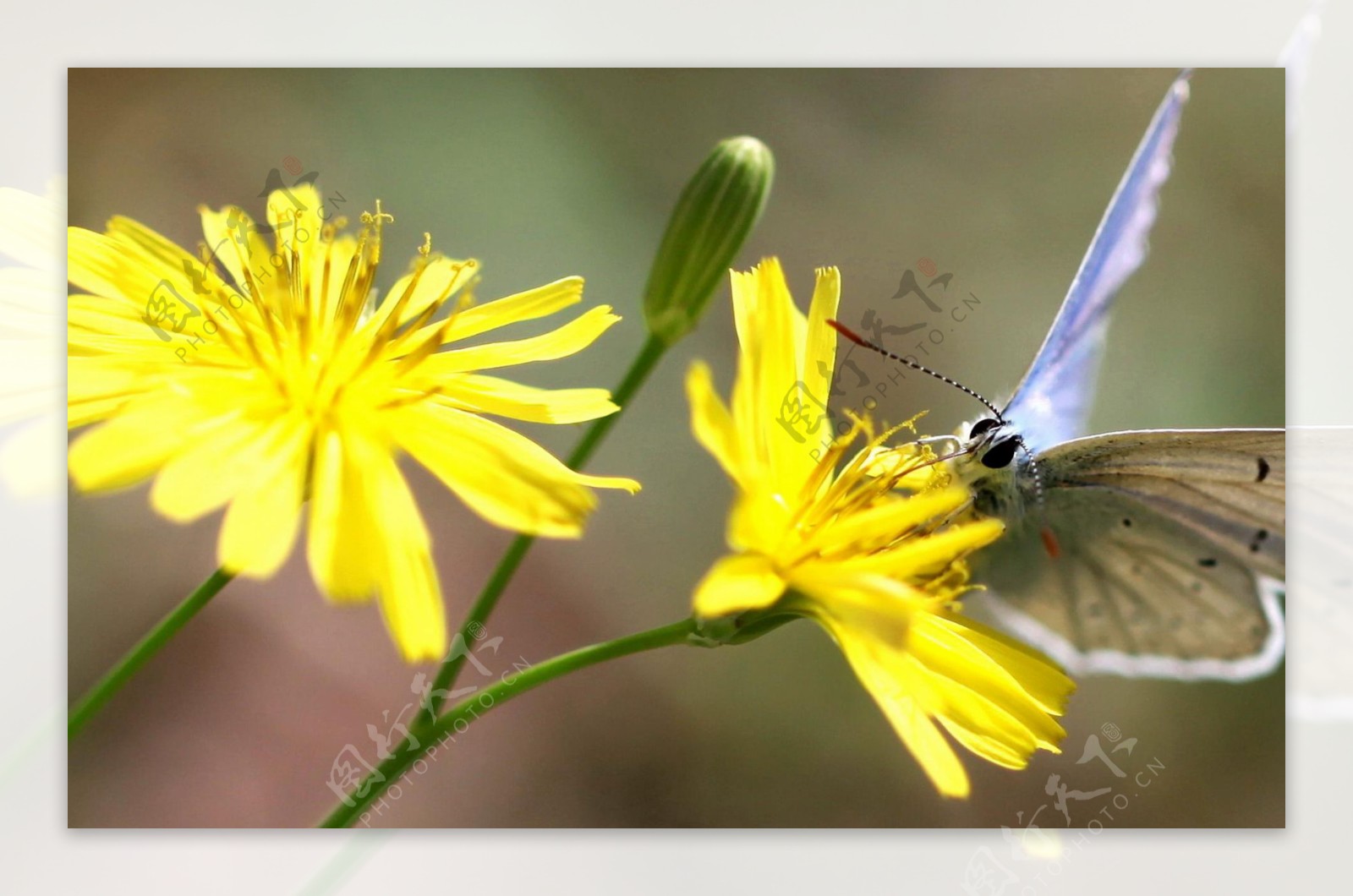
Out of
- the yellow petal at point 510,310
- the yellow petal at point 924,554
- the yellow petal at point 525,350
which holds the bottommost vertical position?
the yellow petal at point 924,554

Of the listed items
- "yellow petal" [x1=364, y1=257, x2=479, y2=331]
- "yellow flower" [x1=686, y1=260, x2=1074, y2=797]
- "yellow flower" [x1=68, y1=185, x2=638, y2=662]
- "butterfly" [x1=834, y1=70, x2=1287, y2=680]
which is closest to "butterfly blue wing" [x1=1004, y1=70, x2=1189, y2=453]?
"butterfly" [x1=834, y1=70, x2=1287, y2=680]

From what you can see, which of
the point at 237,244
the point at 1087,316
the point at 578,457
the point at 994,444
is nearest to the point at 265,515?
the point at 578,457

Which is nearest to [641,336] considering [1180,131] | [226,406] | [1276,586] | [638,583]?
[638,583]

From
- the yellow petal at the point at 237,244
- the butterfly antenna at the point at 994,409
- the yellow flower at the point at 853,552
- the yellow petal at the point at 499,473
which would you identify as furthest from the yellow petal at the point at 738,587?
the yellow petal at the point at 237,244

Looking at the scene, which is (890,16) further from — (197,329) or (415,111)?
(197,329)

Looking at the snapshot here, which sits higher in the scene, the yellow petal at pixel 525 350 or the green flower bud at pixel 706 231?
the green flower bud at pixel 706 231

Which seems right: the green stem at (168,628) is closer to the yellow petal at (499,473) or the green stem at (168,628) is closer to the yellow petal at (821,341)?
the yellow petal at (499,473)

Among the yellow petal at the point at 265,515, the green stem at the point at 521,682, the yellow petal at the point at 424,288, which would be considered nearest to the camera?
the yellow petal at the point at 265,515

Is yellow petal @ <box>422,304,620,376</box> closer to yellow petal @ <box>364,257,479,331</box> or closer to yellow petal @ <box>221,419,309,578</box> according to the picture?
yellow petal @ <box>364,257,479,331</box>
